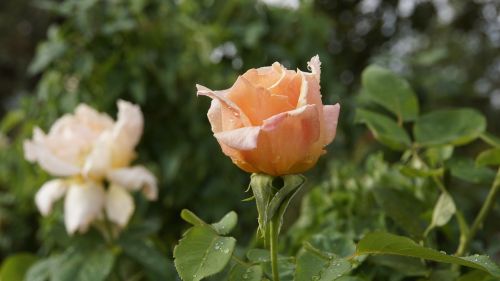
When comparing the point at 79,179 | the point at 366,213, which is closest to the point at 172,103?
the point at 79,179

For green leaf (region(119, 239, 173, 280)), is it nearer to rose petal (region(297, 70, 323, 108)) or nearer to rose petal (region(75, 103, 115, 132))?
rose petal (region(75, 103, 115, 132))

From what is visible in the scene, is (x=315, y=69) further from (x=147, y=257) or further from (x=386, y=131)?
(x=147, y=257)

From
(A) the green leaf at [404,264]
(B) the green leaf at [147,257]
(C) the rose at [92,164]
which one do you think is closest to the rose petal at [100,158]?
(C) the rose at [92,164]

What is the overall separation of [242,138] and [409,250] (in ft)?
0.48

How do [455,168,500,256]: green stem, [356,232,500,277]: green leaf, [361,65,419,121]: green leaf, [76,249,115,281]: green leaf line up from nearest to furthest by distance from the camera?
[356,232,500,277]: green leaf, [455,168,500,256]: green stem, [361,65,419,121]: green leaf, [76,249,115,281]: green leaf

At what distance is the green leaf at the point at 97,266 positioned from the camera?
882 millimetres

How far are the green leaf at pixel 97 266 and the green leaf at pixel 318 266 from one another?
43 centimetres

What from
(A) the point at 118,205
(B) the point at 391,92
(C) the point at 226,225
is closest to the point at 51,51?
(A) the point at 118,205

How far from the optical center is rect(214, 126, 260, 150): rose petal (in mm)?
471

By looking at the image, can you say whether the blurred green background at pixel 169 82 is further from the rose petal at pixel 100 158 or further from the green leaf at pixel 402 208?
the green leaf at pixel 402 208

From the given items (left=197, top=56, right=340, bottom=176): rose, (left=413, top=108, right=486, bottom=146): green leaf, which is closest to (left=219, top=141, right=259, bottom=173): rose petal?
(left=197, top=56, right=340, bottom=176): rose

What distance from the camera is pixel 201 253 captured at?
1.67 ft

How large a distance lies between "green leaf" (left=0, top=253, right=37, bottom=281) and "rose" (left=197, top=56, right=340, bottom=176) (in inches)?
25.5

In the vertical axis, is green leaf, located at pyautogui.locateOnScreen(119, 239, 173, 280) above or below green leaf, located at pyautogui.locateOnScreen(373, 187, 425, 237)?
below
